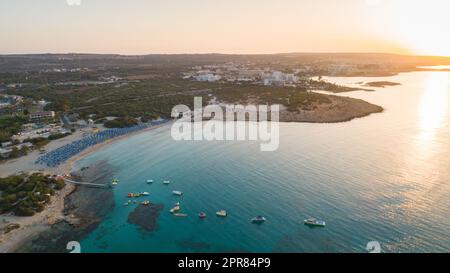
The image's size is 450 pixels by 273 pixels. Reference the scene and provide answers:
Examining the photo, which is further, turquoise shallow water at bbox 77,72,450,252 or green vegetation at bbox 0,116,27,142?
green vegetation at bbox 0,116,27,142

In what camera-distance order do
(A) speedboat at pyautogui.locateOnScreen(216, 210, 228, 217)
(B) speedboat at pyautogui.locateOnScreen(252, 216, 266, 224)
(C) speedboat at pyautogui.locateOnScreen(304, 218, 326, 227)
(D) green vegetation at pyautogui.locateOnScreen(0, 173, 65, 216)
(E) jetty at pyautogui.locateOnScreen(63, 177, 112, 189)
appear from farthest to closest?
(E) jetty at pyautogui.locateOnScreen(63, 177, 112, 189) → (D) green vegetation at pyautogui.locateOnScreen(0, 173, 65, 216) → (A) speedboat at pyautogui.locateOnScreen(216, 210, 228, 217) → (B) speedboat at pyautogui.locateOnScreen(252, 216, 266, 224) → (C) speedboat at pyautogui.locateOnScreen(304, 218, 326, 227)

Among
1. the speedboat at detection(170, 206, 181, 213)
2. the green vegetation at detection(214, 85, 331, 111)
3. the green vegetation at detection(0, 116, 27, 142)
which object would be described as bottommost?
the speedboat at detection(170, 206, 181, 213)

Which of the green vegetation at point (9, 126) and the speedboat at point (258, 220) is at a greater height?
the green vegetation at point (9, 126)

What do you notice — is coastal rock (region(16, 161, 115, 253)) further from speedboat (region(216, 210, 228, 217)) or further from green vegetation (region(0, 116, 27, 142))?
green vegetation (region(0, 116, 27, 142))

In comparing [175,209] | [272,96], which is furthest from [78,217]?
[272,96]

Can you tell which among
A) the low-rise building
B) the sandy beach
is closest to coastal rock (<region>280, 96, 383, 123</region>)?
the sandy beach

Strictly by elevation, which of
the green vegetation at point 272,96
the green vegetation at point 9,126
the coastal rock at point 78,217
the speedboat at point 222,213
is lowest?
A: the coastal rock at point 78,217

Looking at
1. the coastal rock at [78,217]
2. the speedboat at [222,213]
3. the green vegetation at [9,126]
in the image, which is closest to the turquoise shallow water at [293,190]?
the speedboat at [222,213]

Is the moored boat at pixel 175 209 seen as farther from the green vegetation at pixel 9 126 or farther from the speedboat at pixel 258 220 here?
the green vegetation at pixel 9 126

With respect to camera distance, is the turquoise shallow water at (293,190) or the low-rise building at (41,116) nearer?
the turquoise shallow water at (293,190)
